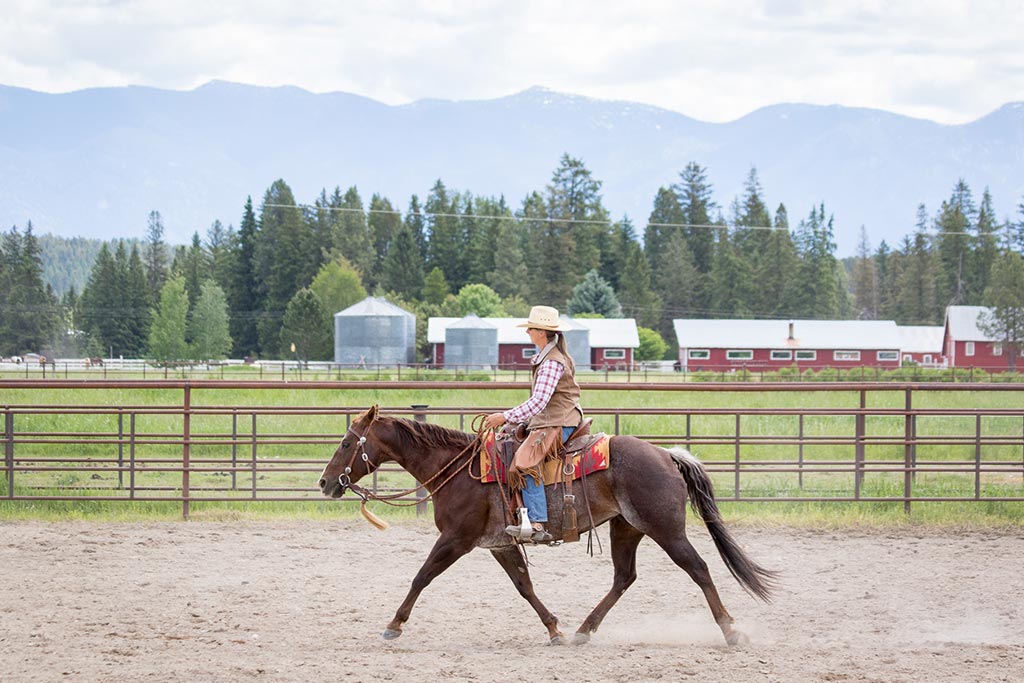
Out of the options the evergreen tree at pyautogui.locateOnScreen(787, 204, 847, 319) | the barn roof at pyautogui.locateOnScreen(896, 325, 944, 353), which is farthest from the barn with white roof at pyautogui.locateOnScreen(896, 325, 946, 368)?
the evergreen tree at pyautogui.locateOnScreen(787, 204, 847, 319)

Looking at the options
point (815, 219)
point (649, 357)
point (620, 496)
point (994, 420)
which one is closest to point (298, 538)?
point (620, 496)

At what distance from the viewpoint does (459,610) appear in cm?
728

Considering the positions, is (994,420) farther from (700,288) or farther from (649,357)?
(700,288)

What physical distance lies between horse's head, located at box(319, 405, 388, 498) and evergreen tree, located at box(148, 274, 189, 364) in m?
67.2

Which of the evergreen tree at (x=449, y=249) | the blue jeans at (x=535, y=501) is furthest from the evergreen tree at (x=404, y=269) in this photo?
the blue jeans at (x=535, y=501)

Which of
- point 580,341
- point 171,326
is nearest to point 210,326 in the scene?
point 171,326

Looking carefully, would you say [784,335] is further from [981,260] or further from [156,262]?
[156,262]

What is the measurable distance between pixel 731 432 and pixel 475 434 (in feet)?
40.2

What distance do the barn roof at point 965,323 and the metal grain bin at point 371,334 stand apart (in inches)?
1356

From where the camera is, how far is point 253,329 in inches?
3332

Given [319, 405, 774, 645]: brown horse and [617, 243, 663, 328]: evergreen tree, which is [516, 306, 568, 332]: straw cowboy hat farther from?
[617, 243, 663, 328]: evergreen tree

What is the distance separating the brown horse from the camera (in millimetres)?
6371

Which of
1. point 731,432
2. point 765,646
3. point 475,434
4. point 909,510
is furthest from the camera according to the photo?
point 731,432

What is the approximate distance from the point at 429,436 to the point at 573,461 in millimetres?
991
